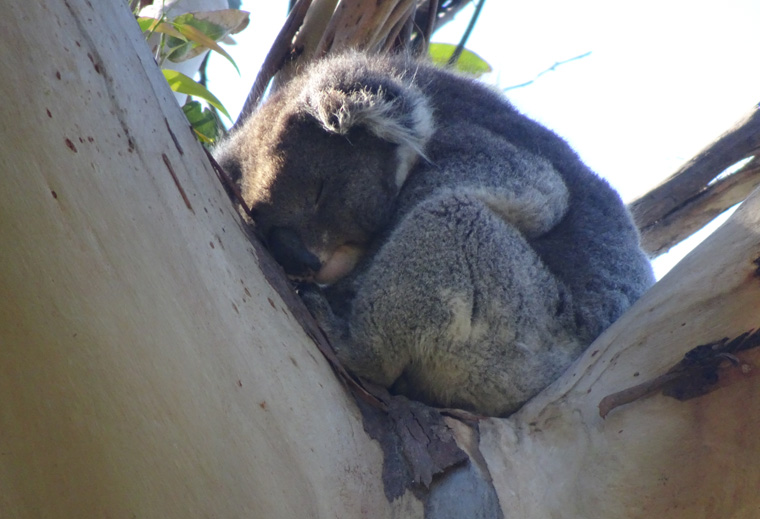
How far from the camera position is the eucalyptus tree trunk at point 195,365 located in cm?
170

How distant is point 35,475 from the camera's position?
1773 millimetres

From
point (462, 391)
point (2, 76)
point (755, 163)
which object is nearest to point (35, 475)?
point (2, 76)

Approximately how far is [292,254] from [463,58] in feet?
9.99

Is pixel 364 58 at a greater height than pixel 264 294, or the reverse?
pixel 364 58

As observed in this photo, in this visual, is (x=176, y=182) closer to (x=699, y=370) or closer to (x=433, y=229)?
(x=433, y=229)

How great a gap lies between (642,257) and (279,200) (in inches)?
71.5

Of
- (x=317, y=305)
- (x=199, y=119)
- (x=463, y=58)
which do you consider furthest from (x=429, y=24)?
(x=317, y=305)

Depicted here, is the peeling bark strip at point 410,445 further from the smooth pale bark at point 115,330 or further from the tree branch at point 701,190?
the tree branch at point 701,190

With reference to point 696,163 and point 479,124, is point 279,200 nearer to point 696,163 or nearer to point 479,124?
point 479,124

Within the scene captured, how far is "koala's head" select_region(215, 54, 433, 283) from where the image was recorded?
3.12m

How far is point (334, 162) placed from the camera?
10.7 feet

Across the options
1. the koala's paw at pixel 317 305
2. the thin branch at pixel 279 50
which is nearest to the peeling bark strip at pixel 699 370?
the koala's paw at pixel 317 305

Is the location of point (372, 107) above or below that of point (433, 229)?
above

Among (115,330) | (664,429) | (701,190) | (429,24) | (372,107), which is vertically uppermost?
(429,24)
